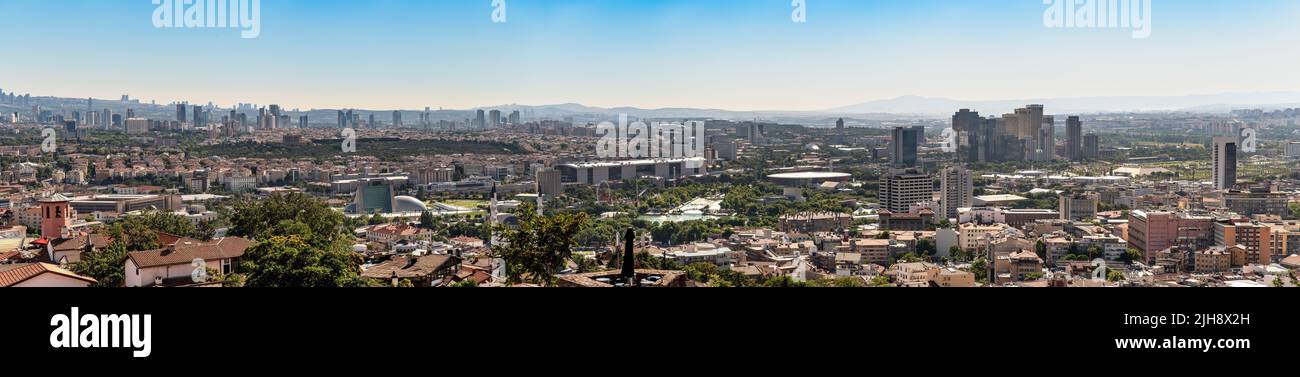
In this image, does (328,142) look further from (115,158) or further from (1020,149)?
(1020,149)

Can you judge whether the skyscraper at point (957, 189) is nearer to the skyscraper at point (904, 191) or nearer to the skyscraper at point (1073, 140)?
the skyscraper at point (904, 191)

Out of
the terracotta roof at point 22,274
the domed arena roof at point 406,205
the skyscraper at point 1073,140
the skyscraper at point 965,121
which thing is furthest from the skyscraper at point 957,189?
the terracotta roof at point 22,274

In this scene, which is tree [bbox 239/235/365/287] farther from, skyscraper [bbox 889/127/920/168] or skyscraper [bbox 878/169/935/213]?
skyscraper [bbox 889/127/920/168]

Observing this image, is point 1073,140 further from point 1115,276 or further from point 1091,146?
point 1115,276

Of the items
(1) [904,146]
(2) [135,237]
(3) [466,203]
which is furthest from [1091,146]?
(2) [135,237]

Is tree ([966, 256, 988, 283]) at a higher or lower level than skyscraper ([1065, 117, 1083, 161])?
lower

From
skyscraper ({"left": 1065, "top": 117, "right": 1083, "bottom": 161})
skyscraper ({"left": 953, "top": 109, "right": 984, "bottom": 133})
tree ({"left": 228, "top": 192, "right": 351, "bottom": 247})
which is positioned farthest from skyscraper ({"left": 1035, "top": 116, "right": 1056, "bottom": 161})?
tree ({"left": 228, "top": 192, "right": 351, "bottom": 247})

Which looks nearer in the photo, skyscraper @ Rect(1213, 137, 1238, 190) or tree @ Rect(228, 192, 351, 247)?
tree @ Rect(228, 192, 351, 247)
